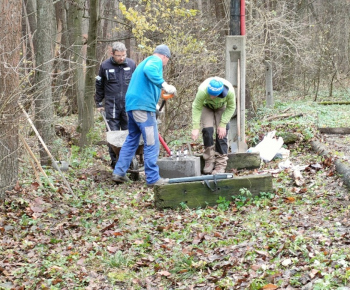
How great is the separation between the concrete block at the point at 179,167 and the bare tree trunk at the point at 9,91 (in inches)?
90.3

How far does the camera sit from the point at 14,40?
22.1 ft

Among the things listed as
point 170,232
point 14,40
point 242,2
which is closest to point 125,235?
point 170,232

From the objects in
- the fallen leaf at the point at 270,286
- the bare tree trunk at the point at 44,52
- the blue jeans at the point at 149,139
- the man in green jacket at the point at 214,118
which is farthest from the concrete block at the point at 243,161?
the fallen leaf at the point at 270,286

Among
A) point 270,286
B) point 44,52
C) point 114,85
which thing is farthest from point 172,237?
point 44,52

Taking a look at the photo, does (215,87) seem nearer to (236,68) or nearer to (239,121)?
(239,121)

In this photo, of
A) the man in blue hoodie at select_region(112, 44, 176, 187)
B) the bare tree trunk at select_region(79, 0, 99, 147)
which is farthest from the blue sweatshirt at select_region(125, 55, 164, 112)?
the bare tree trunk at select_region(79, 0, 99, 147)

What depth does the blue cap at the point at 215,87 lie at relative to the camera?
771cm

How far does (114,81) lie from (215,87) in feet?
7.72

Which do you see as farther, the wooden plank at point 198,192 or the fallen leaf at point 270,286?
the wooden plank at point 198,192

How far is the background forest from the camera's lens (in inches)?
263

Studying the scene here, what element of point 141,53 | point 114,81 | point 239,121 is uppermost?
point 141,53

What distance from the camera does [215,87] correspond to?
771 cm

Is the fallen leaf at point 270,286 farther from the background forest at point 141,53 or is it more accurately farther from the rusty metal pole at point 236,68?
the rusty metal pole at point 236,68

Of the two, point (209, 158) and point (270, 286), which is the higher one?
point (209, 158)
